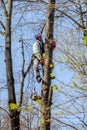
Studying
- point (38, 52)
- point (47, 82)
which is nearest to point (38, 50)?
point (38, 52)

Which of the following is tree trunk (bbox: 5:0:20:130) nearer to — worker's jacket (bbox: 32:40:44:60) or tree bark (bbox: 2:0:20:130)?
tree bark (bbox: 2:0:20:130)

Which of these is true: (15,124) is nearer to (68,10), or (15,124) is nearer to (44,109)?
(44,109)

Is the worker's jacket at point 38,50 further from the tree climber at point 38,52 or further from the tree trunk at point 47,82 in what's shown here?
the tree trunk at point 47,82

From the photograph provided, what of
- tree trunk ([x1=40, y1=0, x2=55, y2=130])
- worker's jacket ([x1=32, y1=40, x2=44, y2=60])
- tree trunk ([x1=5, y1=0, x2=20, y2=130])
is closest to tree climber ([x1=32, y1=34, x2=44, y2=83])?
worker's jacket ([x1=32, y1=40, x2=44, y2=60])

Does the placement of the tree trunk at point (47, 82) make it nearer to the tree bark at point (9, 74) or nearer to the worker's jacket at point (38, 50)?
the worker's jacket at point (38, 50)

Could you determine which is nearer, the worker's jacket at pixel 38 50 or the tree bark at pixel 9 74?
the worker's jacket at pixel 38 50

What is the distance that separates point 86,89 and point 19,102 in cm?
418

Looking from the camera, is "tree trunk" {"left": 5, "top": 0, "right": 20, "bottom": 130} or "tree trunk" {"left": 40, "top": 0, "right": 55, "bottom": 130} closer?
"tree trunk" {"left": 40, "top": 0, "right": 55, "bottom": 130}

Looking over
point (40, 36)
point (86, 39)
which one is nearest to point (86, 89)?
point (86, 39)

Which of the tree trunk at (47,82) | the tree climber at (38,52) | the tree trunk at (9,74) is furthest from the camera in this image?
the tree trunk at (9,74)

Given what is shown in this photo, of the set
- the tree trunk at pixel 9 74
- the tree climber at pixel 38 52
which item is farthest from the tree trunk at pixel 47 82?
the tree trunk at pixel 9 74

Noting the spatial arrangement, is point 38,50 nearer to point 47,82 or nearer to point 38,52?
point 38,52

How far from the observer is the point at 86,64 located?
625 centimetres

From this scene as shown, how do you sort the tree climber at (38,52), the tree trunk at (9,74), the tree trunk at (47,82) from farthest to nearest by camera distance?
the tree trunk at (9,74) < the tree climber at (38,52) < the tree trunk at (47,82)
